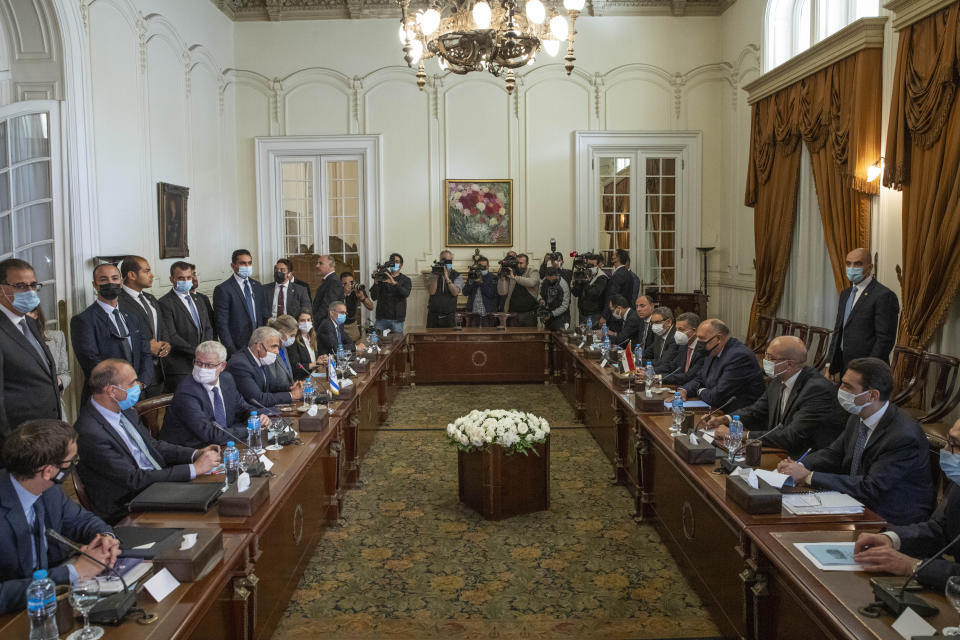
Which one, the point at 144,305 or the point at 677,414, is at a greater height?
the point at 144,305

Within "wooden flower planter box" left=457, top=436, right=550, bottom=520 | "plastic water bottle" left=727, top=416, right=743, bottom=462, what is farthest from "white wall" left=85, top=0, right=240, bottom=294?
"plastic water bottle" left=727, top=416, right=743, bottom=462

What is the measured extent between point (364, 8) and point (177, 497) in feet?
32.9

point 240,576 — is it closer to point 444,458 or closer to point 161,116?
point 444,458

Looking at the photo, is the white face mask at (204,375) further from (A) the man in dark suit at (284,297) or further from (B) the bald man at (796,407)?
(A) the man in dark suit at (284,297)

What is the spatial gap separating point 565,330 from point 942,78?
16.9 ft

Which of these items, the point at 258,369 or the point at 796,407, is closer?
the point at 796,407

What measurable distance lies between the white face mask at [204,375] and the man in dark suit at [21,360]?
0.79m

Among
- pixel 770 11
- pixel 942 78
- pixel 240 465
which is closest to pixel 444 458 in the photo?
pixel 240 465

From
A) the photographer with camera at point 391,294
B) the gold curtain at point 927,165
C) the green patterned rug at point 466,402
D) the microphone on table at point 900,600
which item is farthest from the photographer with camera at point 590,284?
the microphone on table at point 900,600

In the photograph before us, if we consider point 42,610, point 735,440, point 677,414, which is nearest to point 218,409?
point 42,610

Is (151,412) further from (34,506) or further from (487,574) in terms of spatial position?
(487,574)

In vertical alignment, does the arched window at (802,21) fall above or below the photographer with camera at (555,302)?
above

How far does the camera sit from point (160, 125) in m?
8.89

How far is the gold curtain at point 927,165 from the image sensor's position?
5648 millimetres
